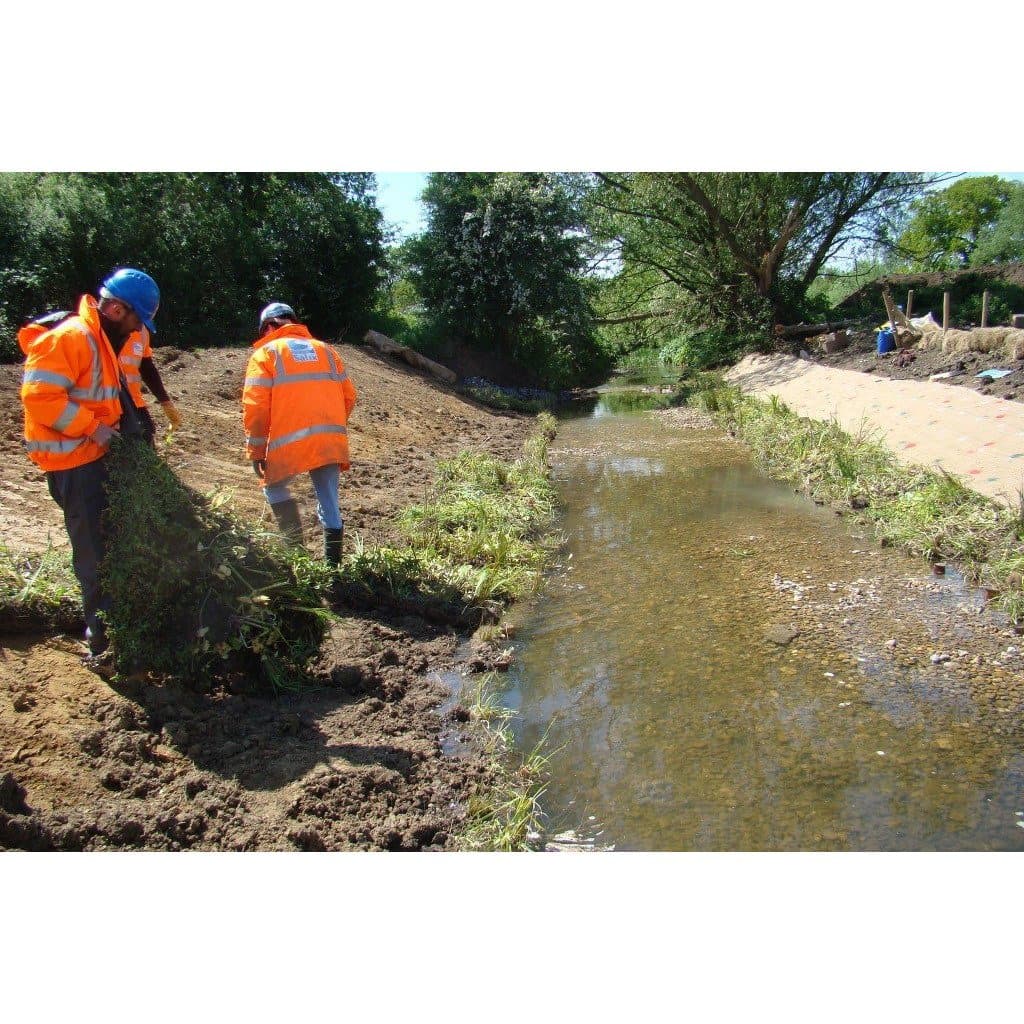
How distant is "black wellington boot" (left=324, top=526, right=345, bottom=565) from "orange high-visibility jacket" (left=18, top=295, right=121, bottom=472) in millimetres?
1842

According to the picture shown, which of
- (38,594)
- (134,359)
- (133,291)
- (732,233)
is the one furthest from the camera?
(732,233)

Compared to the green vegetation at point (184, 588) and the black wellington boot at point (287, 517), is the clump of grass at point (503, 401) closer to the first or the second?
the black wellington boot at point (287, 517)

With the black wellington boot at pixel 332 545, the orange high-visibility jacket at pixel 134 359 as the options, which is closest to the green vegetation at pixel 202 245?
the orange high-visibility jacket at pixel 134 359

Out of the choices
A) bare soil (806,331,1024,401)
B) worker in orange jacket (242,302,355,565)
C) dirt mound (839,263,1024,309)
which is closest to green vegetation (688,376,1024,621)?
bare soil (806,331,1024,401)

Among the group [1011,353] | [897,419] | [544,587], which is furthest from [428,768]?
[1011,353]

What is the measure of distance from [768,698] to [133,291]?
4276 millimetres

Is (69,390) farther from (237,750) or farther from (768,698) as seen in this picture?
(768,698)

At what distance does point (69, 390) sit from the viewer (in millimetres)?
3916

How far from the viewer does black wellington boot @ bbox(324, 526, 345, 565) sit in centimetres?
567

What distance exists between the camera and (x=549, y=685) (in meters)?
4.89

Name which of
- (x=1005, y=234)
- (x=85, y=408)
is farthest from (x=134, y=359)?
(x=1005, y=234)

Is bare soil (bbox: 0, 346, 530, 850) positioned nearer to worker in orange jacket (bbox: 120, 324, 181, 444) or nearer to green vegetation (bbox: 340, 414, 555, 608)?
green vegetation (bbox: 340, 414, 555, 608)

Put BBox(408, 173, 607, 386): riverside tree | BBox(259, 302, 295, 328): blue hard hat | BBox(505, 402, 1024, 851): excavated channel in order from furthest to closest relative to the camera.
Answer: BBox(408, 173, 607, 386): riverside tree
BBox(259, 302, 295, 328): blue hard hat
BBox(505, 402, 1024, 851): excavated channel

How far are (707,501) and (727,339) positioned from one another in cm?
1374
